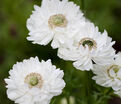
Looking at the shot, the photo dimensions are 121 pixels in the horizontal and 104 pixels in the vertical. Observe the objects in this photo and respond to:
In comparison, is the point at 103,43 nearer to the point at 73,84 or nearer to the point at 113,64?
the point at 113,64

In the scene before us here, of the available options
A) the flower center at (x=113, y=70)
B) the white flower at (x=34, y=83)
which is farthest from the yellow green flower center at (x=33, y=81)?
the flower center at (x=113, y=70)

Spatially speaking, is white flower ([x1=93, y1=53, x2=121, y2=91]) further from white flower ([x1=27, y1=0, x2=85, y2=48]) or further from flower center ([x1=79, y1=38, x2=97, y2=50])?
white flower ([x1=27, y1=0, x2=85, y2=48])

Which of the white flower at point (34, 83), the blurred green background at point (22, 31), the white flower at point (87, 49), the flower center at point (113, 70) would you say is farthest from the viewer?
the blurred green background at point (22, 31)

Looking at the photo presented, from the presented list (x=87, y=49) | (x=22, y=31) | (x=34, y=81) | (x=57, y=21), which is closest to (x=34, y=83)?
(x=34, y=81)

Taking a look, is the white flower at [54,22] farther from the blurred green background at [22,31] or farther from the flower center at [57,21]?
the blurred green background at [22,31]

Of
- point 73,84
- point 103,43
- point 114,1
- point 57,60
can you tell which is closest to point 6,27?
point 57,60

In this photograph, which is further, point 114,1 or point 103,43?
point 114,1
